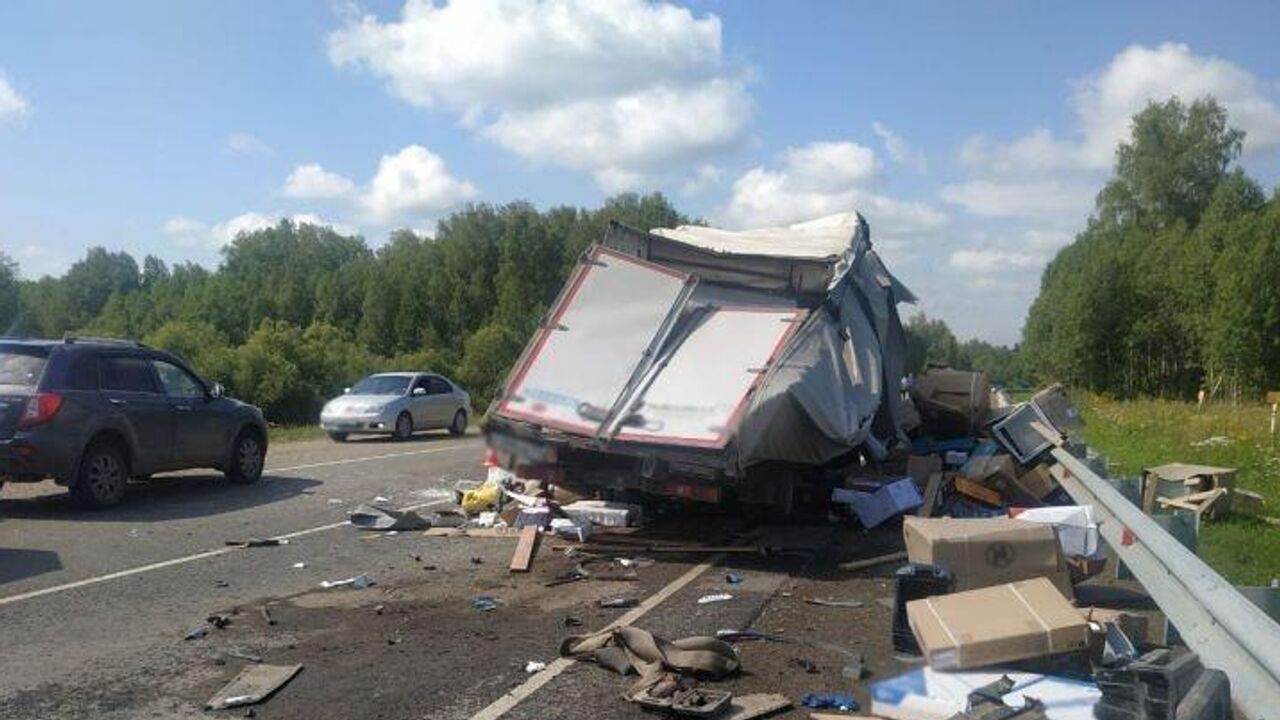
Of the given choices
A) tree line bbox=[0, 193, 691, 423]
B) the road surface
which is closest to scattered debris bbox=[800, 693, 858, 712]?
the road surface

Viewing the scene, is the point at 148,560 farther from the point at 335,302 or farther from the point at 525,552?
the point at 335,302

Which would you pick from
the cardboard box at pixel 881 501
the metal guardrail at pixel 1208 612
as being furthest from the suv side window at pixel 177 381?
the metal guardrail at pixel 1208 612

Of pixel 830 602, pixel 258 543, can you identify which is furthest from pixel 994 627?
pixel 258 543

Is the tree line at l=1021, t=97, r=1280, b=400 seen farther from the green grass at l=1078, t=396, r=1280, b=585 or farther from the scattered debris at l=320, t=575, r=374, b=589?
the scattered debris at l=320, t=575, r=374, b=589

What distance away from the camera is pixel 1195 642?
191 inches

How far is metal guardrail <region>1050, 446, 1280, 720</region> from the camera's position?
3.93 metres

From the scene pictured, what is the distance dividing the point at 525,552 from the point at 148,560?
3.19 metres

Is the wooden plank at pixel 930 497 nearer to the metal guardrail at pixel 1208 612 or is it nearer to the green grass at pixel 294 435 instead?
the metal guardrail at pixel 1208 612

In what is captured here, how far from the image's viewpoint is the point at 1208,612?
4664 mm

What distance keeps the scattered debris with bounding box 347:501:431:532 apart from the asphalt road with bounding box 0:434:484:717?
20 centimetres

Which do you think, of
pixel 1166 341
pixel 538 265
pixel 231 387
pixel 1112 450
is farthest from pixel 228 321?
pixel 1112 450

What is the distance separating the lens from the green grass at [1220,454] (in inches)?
367

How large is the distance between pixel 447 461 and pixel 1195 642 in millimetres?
14726

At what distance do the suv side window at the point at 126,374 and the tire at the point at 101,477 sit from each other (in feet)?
2.33
